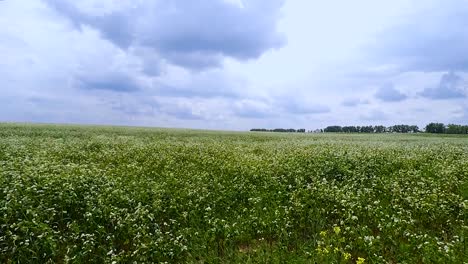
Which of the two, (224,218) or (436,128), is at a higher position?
(436,128)

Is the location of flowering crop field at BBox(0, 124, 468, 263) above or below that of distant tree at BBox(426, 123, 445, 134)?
below

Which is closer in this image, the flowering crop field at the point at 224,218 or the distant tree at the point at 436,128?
the flowering crop field at the point at 224,218

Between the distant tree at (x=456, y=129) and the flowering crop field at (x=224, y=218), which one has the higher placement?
the distant tree at (x=456, y=129)

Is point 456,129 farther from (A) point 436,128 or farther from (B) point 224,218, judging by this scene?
(B) point 224,218

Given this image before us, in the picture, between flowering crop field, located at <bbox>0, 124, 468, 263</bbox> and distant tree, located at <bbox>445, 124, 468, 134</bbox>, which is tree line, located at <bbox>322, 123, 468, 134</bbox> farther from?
flowering crop field, located at <bbox>0, 124, 468, 263</bbox>

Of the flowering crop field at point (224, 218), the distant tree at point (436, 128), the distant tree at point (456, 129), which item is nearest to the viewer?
the flowering crop field at point (224, 218)

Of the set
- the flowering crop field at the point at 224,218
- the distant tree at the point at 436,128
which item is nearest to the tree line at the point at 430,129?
the distant tree at the point at 436,128

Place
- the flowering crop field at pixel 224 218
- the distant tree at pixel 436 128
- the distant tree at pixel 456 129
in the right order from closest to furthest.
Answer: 1. the flowering crop field at pixel 224 218
2. the distant tree at pixel 456 129
3. the distant tree at pixel 436 128

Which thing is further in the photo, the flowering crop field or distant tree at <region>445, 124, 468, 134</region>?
distant tree at <region>445, 124, 468, 134</region>

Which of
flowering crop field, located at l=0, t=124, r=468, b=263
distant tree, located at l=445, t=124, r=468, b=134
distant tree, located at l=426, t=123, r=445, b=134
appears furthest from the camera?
distant tree, located at l=426, t=123, r=445, b=134

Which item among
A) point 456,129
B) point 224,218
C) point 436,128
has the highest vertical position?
point 436,128

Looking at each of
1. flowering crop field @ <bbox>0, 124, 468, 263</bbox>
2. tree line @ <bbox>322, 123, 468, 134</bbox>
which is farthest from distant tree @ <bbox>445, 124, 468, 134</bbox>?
flowering crop field @ <bbox>0, 124, 468, 263</bbox>

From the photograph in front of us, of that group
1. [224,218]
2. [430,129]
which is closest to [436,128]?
[430,129]

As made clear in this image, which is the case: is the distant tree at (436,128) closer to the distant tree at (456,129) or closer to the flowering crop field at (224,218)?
the distant tree at (456,129)
